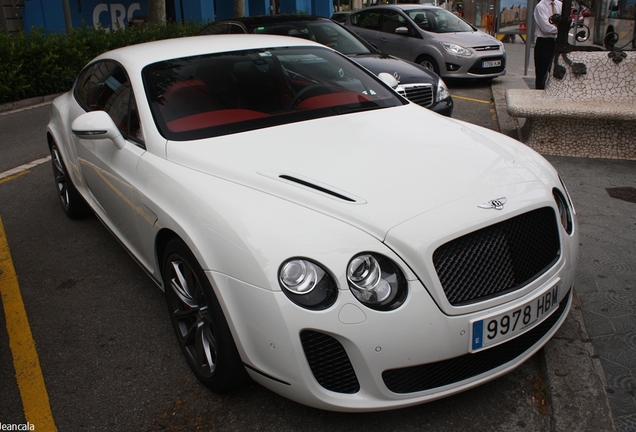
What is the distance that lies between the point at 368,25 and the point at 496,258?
11.4 meters

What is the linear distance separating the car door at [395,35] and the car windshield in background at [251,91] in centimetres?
819

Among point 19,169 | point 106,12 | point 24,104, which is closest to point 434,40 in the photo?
point 24,104

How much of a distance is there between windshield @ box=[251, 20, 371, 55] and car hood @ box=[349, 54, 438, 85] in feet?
1.52

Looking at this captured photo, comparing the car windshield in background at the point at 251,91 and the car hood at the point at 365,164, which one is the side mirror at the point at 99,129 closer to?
the car windshield in background at the point at 251,91

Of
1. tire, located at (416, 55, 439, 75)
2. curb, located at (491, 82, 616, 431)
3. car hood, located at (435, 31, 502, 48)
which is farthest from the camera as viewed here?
tire, located at (416, 55, 439, 75)

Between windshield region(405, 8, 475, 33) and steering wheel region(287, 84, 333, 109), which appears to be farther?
windshield region(405, 8, 475, 33)

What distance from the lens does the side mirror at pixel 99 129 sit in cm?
352

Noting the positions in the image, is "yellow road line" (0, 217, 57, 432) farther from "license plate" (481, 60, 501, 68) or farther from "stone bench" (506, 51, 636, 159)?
"license plate" (481, 60, 501, 68)

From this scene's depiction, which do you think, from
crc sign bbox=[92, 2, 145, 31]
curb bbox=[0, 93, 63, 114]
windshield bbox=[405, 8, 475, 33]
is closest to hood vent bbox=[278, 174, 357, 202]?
curb bbox=[0, 93, 63, 114]

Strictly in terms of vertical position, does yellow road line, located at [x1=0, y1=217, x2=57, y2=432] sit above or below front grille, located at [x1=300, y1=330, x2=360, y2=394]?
below

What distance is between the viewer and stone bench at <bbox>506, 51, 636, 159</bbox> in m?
6.36

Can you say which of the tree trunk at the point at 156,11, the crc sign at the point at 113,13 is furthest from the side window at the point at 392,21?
the crc sign at the point at 113,13

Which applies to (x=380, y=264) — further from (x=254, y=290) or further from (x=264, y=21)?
(x=264, y=21)

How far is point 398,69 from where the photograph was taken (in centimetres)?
749
